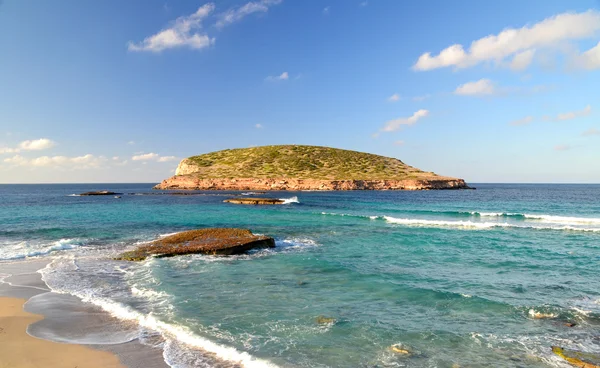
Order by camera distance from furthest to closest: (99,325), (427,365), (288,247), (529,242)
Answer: (529,242) → (288,247) → (99,325) → (427,365)

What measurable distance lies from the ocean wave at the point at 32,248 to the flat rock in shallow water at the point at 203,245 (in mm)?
5977

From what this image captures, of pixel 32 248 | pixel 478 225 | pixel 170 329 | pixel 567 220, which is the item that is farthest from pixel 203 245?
pixel 567 220

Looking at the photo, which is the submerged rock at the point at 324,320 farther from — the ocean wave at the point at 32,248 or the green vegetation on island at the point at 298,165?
the green vegetation on island at the point at 298,165

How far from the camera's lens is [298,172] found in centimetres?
12275

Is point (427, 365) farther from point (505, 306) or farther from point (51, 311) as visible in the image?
point (51, 311)

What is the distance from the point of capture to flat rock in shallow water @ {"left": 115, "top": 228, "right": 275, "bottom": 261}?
19.9 m

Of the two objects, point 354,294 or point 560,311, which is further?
point 354,294

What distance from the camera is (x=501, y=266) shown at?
17.7m

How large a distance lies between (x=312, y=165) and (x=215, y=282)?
120 metres

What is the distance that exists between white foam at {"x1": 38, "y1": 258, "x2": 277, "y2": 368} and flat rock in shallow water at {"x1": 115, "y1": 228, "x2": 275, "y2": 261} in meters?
5.88

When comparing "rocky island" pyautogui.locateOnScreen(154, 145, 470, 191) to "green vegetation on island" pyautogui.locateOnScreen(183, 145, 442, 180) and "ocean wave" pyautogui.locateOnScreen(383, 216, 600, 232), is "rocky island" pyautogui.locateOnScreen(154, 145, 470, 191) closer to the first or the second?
"green vegetation on island" pyautogui.locateOnScreen(183, 145, 442, 180)

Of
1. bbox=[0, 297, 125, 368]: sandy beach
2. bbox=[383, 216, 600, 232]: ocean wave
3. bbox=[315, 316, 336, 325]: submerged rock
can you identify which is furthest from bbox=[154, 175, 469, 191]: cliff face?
bbox=[0, 297, 125, 368]: sandy beach

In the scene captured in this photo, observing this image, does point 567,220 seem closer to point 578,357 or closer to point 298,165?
point 578,357

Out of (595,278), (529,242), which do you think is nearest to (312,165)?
(529,242)
